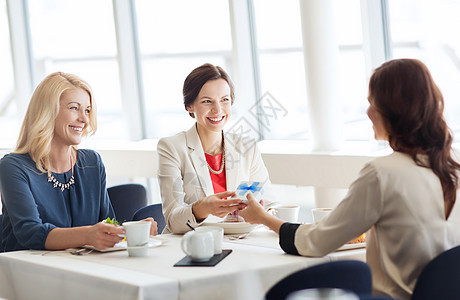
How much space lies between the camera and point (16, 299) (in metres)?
2.28

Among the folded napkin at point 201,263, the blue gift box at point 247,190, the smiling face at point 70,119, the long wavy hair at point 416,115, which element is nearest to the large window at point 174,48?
the smiling face at point 70,119

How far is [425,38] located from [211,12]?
1987 millimetres

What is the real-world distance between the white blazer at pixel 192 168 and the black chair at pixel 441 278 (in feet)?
3.95

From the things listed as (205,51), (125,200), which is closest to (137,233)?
(125,200)

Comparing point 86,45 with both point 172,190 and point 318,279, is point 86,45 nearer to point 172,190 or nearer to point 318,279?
point 172,190

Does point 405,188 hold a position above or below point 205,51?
below

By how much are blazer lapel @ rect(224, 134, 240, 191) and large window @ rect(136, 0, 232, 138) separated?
2.21m

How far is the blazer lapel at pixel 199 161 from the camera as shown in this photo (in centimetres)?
288

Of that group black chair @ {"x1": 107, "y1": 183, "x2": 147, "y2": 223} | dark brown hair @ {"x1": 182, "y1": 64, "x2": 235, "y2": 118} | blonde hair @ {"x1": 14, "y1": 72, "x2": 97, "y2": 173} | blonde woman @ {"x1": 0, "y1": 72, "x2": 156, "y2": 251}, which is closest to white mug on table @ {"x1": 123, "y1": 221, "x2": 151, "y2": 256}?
blonde woman @ {"x1": 0, "y1": 72, "x2": 156, "y2": 251}

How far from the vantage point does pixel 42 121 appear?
2.56 meters

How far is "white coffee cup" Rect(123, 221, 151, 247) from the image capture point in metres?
2.13

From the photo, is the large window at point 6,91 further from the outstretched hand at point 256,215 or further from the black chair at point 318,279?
the black chair at point 318,279

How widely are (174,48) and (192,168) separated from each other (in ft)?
9.26

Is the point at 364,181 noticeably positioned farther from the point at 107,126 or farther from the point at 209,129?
the point at 107,126
